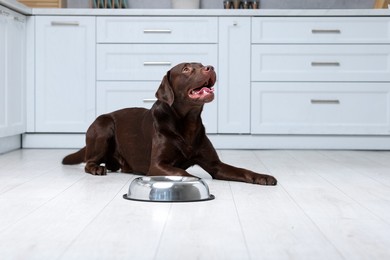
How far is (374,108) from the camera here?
4.72 meters

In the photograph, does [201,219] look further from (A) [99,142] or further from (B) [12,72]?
(B) [12,72]

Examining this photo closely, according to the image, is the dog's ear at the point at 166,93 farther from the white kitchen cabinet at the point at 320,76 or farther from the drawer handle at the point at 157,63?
the white kitchen cabinet at the point at 320,76

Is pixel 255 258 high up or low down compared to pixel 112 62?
down

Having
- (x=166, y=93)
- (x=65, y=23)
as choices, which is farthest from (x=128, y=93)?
(x=166, y=93)

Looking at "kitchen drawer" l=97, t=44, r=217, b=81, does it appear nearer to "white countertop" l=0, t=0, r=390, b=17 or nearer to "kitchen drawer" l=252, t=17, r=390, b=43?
"white countertop" l=0, t=0, r=390, b=17

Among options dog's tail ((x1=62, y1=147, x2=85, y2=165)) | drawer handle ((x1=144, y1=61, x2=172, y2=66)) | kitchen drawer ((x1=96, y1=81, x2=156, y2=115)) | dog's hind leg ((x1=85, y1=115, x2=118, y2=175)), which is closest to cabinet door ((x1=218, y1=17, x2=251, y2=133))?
drawer handle ((x1=144, y1=61, x2=172, y2=66))

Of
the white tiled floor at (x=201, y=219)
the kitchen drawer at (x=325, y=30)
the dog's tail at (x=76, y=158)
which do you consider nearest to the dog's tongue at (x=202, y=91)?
the white tiled floor at (x=201, y=219)

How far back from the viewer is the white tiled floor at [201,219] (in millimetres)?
1553

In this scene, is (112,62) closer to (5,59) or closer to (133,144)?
(5,59)

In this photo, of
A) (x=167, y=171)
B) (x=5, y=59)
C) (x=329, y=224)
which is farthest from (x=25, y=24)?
(x=329, y=224)

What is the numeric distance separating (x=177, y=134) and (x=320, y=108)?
7.01 ft

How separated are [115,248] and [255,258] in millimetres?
321

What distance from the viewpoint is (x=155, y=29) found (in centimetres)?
471

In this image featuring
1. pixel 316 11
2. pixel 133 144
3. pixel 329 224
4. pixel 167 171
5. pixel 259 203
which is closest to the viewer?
pixel 329 224
